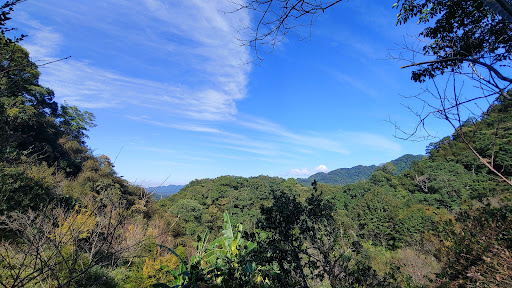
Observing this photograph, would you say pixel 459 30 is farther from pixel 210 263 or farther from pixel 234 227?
pixel 234 227

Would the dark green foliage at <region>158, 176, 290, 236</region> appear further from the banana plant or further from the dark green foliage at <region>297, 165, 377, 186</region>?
the dark green foliage at <region>297, 165, 377, 186</region>

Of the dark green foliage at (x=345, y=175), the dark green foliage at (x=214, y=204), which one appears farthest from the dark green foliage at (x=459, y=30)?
the dark green foliage at (x=345, y=175)

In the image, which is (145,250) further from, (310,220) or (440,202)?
(440,202)

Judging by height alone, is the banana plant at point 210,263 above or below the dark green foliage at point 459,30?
below

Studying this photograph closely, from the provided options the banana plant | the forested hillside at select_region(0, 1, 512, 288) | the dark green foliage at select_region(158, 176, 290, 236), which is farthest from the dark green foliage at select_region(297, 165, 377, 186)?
the banana plant

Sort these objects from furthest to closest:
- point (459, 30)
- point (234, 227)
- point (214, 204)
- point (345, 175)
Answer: point (345, 175) → point (214, 204) → point (234, 227) → point (459, 30)

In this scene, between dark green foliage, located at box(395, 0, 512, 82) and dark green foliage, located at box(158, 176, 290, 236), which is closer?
dark green foliage, located at box(395, 0, 512, 82)

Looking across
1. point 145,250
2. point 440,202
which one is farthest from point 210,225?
point 440,202

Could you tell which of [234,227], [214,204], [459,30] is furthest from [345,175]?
[459,30]

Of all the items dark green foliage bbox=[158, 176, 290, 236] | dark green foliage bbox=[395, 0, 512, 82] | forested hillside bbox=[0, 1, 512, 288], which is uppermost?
dark green foliage bbox=[395, 0, 512, 82]

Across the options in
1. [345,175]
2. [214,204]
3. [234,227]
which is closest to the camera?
[234,227]

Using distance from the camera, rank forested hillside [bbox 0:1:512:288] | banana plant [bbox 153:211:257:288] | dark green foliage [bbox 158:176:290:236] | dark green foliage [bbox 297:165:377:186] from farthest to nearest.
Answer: dark green foliage [bbox 297:165:377:186], dark green foliage [bbox 158:176:290:236], forested hillside [bbox 0:1:512:288], banana plant [bbox 153:211:257:288]

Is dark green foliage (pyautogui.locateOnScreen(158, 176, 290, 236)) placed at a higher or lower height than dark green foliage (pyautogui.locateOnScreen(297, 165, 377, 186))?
lower

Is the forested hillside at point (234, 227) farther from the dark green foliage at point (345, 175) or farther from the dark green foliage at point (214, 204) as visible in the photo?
the dark green foliage at point (345, 175)
